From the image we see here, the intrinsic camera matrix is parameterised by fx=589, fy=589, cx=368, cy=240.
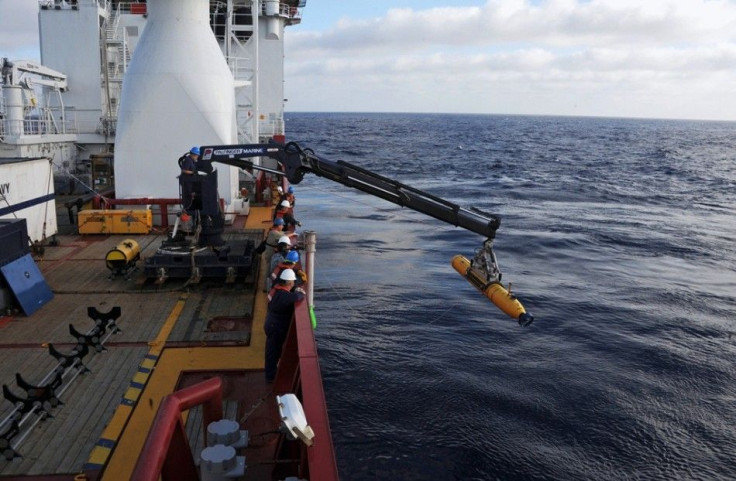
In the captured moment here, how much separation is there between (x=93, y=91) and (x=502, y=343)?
21.0 metres

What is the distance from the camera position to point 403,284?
720 inches

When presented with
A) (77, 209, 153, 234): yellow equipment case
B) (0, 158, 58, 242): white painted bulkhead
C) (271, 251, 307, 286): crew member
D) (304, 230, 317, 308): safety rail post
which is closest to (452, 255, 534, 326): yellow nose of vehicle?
(304, 230, 317, 308): safety rail post

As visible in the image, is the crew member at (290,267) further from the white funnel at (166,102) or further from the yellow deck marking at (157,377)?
the white funnel at (166,102)

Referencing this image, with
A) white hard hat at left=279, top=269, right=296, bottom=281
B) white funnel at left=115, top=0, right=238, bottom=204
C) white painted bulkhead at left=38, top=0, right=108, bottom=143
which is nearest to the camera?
white hard hat at left=279, top=269, right=296, bottom=281

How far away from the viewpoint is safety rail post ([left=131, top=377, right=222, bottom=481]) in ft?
13.7

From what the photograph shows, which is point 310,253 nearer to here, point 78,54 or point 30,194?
point 30,194

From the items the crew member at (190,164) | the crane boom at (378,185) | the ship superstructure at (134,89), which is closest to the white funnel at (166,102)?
the ship superstructure at (134,89)

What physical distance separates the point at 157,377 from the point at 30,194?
9.33 meters

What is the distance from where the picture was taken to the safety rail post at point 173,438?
4176 mm

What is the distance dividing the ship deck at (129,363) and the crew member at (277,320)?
35cm

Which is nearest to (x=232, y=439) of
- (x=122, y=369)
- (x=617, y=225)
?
(x=122, y=369)

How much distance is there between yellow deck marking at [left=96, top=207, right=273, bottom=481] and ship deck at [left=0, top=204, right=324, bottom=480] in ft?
0.04

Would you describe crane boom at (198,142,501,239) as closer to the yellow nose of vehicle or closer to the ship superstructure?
the yellow nose of vehicle

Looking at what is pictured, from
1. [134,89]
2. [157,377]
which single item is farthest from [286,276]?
[134,89]
